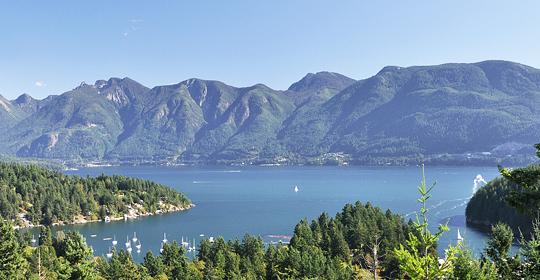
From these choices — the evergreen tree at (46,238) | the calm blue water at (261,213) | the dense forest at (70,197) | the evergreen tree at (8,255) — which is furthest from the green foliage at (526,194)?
the dense forest at (70,197)

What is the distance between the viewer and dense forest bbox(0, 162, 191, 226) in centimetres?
8694

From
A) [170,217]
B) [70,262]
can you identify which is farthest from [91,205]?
[70,262]

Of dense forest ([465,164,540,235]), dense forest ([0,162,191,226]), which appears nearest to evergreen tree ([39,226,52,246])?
dense forest ([0,162,191,226])

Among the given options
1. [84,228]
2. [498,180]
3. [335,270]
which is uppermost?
[498,180]

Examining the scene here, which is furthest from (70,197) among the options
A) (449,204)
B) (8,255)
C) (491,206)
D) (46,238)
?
(449,204)

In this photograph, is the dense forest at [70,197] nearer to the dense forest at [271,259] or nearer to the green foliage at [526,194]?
the dense forest at [271,259]

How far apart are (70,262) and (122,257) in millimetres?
28033

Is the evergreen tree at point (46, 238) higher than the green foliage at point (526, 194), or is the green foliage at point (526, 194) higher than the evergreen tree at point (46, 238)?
the green foliage at point (526, 194)

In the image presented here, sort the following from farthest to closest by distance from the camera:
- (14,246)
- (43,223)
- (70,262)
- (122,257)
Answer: (43,223), (122,257), (14,246), (70,262)

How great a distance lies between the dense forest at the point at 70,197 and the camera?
285 ft

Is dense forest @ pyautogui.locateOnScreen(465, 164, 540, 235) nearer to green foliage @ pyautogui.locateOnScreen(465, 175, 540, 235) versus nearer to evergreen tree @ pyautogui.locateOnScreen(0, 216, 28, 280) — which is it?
green foliage @ pyautogui.locateOnScreen(465, 175, 540, 235)

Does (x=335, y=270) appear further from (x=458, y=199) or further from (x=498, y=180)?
(x=458, y=199)

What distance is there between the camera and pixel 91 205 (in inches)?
3691

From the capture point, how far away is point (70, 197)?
9650 cm
